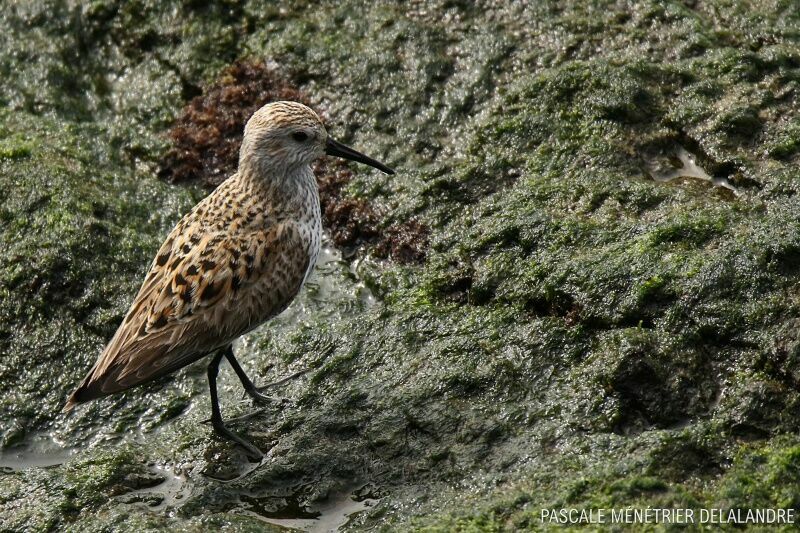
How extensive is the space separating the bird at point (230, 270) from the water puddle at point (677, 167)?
241 cm

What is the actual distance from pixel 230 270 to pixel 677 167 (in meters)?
3.29

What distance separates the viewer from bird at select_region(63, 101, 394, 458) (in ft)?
20.7

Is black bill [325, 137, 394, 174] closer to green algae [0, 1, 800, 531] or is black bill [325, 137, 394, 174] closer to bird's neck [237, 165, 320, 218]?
bird's neck [237, 165, 320, 218]

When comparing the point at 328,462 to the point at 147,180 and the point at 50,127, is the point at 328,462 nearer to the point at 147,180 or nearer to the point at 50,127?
the point at 147,180

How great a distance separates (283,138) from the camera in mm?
7258

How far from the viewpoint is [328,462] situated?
20.2ft

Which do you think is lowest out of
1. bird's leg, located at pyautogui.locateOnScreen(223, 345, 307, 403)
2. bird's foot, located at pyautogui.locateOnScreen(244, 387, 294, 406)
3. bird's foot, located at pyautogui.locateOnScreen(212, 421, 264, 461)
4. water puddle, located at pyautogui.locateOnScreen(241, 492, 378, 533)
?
water puddle, located at pyautogui.locateOnScreen(241, 492, 378, 533)

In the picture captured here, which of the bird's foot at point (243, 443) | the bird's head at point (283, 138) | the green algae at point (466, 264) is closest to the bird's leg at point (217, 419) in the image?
the bird's foot at point (243, 443)

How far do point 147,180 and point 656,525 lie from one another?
4969 mm

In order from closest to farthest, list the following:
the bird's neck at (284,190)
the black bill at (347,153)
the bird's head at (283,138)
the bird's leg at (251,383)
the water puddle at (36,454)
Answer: the water puddle at (36,454), the bird's leg at (251,383), the bird's neck at (284,190), the bird's head at (283,138), the black bill at (347,153)

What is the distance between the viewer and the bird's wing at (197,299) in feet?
20.5

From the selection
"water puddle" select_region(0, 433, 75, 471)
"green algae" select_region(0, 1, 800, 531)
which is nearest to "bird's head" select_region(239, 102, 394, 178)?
"green algae" select_region(0, 1, 800, 531)

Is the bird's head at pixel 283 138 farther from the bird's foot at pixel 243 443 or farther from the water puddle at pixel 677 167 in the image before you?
the water puddle at pixel 677 167

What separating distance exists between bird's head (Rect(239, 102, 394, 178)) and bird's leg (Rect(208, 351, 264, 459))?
1436mm
